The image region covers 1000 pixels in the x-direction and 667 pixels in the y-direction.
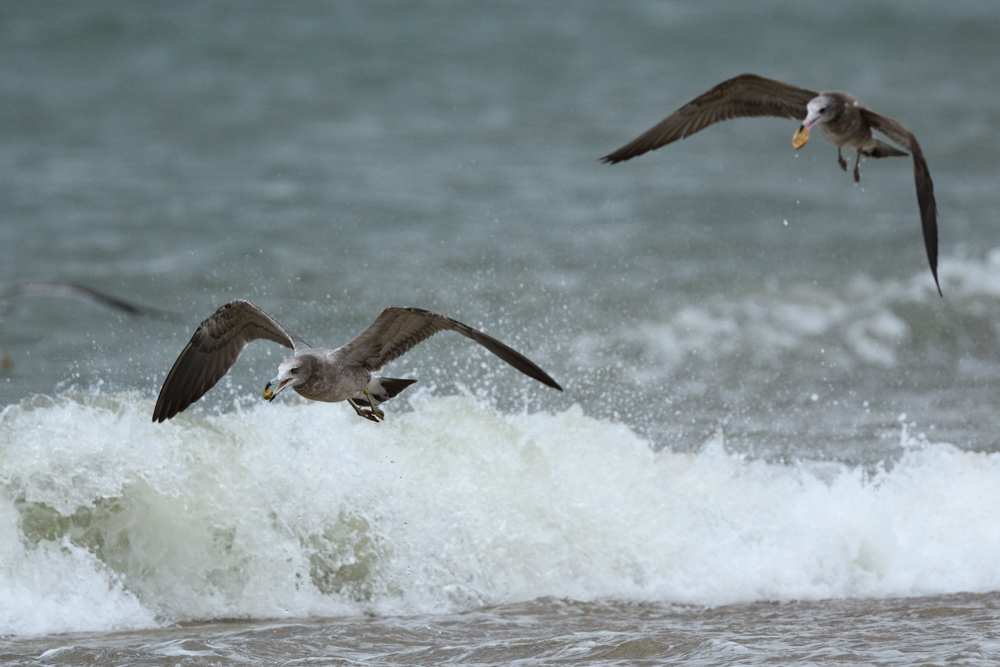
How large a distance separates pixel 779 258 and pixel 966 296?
158 centimetres

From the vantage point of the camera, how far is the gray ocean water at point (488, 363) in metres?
5.61

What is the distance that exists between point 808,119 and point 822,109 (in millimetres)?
127

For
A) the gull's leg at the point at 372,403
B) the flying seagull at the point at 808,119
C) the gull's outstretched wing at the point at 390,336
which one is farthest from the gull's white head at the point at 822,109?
the gull's leg at the point at 372,403

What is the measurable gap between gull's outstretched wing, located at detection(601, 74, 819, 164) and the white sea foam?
1.72 m

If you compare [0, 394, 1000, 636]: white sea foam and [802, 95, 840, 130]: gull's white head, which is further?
[0, 394, 1000, 636]: white sea foam

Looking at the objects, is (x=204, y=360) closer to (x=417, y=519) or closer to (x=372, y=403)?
(x=372, y=403)

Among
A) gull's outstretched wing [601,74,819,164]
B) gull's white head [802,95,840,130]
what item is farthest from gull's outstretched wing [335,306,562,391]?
gull's white head [802,95,840,130]

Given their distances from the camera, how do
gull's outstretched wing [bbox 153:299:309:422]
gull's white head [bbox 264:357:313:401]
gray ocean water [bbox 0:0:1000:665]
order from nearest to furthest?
gull's white head [bbox 264:357:313:401], gull's outstretched wing [bbox 153:299:309:422], gray ocean water [bbox 0:0:1000:665]

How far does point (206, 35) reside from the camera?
1709 centimetres

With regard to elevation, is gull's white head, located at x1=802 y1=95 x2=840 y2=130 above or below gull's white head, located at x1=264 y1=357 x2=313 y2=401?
above

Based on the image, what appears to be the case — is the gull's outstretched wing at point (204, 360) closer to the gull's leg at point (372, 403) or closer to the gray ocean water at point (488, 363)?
the gull's leg at point (372, 403)

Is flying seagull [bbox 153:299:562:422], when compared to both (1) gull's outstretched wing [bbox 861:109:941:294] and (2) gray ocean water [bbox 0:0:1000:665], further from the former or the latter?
(1) gull's outstretched wing [bbox 861:109:941:294]

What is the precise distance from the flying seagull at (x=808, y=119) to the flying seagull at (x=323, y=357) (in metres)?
1.55

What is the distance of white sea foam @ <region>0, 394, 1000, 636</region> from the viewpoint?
5.74 m
